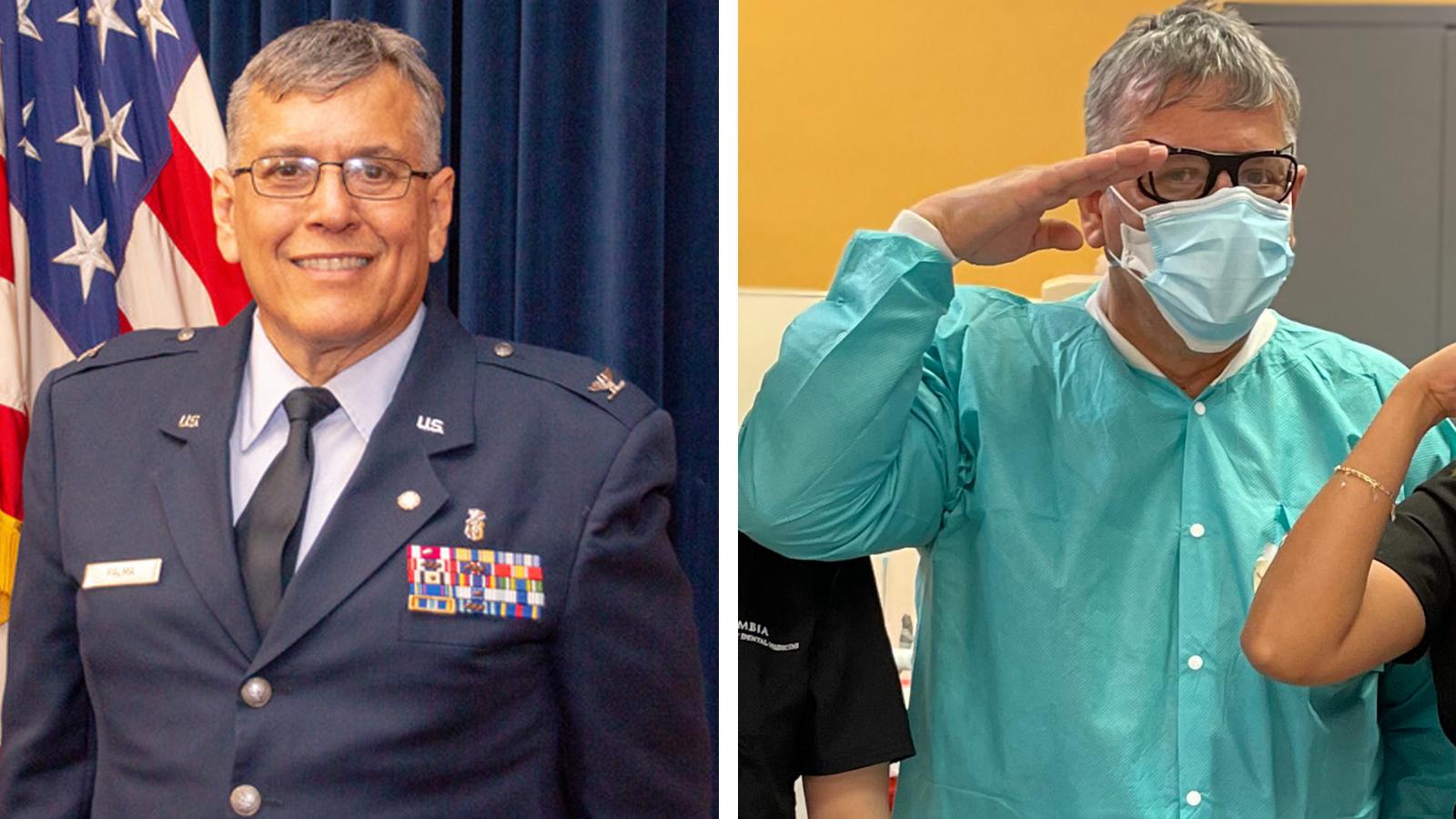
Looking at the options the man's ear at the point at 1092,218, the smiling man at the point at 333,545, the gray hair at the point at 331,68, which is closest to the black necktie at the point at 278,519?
the smiling man at the point at 333,545

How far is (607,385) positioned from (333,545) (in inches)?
13.4

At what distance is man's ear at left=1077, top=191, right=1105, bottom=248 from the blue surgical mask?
0.13ft

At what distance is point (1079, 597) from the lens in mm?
1474

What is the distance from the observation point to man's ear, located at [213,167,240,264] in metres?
1.36

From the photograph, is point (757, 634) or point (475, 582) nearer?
point (475, 582)

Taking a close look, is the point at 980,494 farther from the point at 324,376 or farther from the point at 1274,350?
the point at 324,376

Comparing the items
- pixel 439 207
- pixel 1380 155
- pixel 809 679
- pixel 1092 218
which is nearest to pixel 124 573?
pixel 439 207

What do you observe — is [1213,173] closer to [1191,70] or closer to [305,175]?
[1191,70]

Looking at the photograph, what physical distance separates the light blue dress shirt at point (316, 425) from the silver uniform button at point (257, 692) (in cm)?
11

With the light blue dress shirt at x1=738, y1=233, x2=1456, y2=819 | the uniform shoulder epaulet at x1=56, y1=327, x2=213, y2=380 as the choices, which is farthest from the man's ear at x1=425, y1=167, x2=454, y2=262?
the light blue dress shirt at x1=738, y1=233, x2=1456, y2=819

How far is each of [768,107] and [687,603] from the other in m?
0.54

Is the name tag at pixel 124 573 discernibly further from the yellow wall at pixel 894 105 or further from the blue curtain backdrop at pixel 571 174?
the yellow wall at pixel 894 105

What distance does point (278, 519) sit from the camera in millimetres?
1318

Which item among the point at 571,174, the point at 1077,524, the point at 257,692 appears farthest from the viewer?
the point at 571,174
